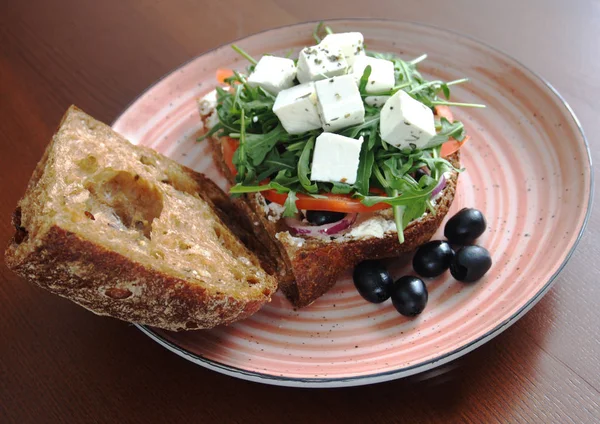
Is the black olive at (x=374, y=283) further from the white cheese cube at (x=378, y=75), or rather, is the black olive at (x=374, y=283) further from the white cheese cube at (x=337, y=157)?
the white cheese cube at (x=378, y=75)

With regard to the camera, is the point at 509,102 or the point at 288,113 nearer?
the point at 288,113

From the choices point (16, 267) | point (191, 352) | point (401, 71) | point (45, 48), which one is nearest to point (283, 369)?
point (191, 352)

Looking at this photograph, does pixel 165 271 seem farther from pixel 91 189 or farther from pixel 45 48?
pixel 45 48

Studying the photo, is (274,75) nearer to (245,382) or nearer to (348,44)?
(348,44)

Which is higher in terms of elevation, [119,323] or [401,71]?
[401,71]

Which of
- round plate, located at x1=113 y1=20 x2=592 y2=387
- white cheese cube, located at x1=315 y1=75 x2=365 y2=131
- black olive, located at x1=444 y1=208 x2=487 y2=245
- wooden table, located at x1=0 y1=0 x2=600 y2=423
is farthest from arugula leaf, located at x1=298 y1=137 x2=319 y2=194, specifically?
wooden table, located at x1=0 y1=0 x2=600 y2=423

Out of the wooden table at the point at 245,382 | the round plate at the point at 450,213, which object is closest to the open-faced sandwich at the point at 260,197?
the round plate at the point at 450,213
